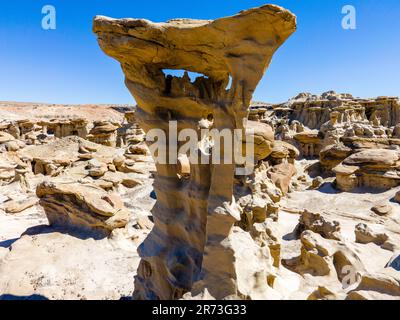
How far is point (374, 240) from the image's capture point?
30.1 feet

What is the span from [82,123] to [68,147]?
1250 centimetres

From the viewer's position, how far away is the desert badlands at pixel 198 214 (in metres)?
3.95

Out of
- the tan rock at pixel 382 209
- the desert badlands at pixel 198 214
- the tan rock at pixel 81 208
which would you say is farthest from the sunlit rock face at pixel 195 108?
the tan rock at pixel 382 209

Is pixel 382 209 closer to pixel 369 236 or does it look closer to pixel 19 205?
pixel 369 236

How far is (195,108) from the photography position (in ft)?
15.4

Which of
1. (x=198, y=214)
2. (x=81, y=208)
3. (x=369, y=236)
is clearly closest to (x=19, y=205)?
(x=81, y=208)

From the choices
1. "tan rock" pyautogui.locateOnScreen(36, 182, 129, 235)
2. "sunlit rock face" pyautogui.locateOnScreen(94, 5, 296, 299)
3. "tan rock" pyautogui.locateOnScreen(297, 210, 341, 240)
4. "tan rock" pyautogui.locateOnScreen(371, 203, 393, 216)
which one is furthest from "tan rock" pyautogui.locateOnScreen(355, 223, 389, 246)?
"tan rock" pyautogui.locateOnScreen(36, 182, 129, 235)

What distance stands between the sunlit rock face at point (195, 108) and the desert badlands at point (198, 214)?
0.06 feet

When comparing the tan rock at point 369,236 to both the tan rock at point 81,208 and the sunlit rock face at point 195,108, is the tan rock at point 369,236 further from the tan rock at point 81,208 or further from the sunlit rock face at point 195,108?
the tan rock at point 81,208

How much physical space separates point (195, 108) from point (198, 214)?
184 centimetres

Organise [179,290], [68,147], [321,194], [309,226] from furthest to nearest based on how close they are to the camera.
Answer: [68,147]
[321,194]
[309,226]
[179,290]
